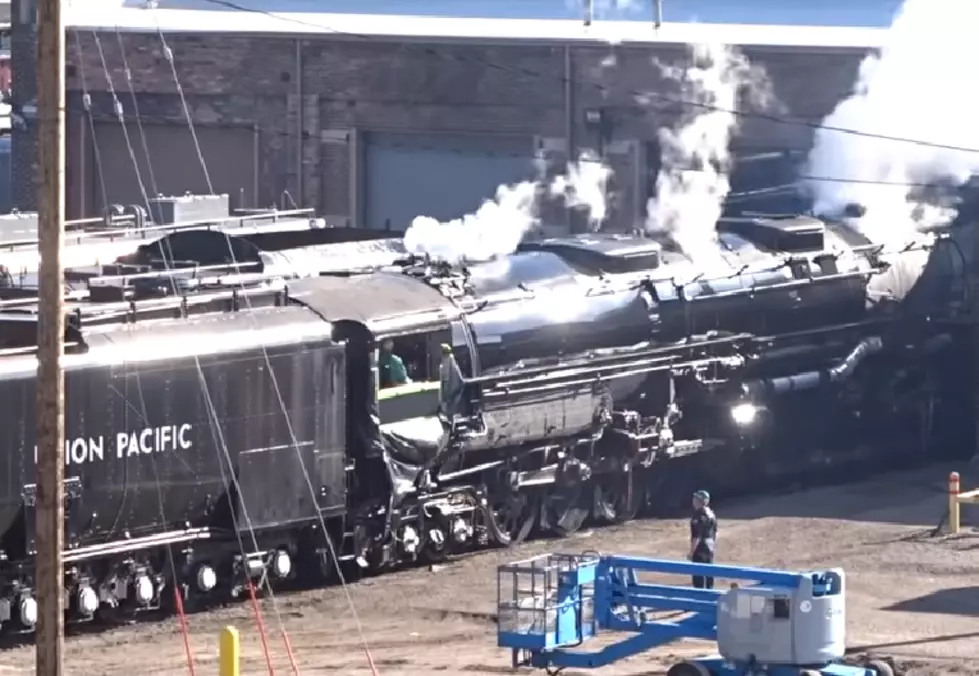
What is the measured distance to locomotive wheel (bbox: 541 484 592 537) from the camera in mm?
27766

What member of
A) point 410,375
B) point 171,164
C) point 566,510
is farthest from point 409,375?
point 171,164

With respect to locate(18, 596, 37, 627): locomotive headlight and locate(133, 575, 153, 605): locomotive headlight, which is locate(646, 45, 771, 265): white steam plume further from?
locate(18, 596, 37, 627): locomotive headlight

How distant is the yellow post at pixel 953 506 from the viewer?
89.9ft

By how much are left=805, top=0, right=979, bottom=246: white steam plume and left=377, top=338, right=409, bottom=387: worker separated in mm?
11022

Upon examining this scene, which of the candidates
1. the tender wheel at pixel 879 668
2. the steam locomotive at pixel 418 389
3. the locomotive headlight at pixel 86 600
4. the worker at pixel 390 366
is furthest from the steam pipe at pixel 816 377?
the tender wheel at pixel 879 668

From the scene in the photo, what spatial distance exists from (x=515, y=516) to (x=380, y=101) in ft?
58.6

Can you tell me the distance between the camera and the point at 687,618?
61.1 ft

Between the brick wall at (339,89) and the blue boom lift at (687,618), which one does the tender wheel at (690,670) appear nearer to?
the blue boom lift at (687,618)

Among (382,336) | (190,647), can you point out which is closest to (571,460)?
(382,336)

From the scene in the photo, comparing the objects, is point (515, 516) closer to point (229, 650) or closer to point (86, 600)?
point (86, 600)

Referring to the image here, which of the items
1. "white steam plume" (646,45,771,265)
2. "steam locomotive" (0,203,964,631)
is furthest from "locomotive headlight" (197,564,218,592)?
"white steam plume" (646,45,771,265)

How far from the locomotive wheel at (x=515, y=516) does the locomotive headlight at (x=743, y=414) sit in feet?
12.5

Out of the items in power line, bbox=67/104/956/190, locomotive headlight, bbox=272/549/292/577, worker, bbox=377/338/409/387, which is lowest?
locomotive headlight, bbox=272/549/292/577

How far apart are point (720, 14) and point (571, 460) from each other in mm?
19444
